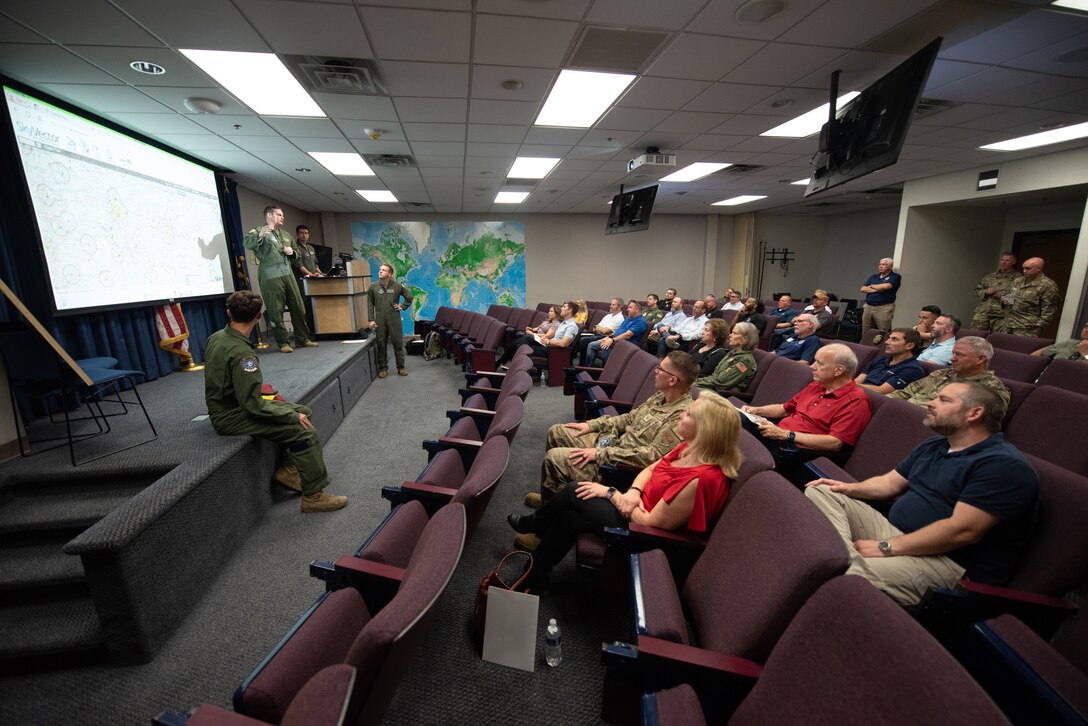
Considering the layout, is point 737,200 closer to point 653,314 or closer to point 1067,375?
point 653,314

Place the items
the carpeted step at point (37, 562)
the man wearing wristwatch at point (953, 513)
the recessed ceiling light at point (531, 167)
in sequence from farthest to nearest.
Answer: the recessed ceiling light at point (531, 167)
the carpeted step at point (37, 562)
the man wearing wristwatch at point (953, 513)

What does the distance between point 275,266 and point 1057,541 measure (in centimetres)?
604

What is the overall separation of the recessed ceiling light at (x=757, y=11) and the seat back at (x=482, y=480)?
256 cm

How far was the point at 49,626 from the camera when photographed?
5.42 feet

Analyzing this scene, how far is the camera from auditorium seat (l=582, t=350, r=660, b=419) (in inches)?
113

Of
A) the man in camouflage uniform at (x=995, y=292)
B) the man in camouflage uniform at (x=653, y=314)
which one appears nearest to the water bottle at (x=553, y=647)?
the man in camouflage uniform at (x=653, y=314)

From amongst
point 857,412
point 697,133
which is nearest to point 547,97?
point 697,133

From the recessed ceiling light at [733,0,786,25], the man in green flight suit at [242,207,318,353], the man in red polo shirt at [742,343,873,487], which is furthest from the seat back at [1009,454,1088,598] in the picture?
the man in green flight suit at [242,207,318,353]

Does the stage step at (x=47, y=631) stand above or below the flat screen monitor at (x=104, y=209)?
below

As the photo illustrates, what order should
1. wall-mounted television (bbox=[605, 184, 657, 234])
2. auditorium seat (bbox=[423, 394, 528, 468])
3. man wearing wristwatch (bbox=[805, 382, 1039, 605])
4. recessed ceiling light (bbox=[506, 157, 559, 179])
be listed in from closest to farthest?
man wearing wristwatch (bbox=[805, 382, 1039, 605])
auditorium seat (bbox=[423, 394, 528, 468])
recessed ceiling light (bbox=[506, 157, 559, 179])
wall-mounted television (bbox=[605, 184, 657, 234])

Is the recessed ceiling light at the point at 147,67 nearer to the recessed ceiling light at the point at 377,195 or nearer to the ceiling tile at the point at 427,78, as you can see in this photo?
the ceiling tile at the point at 427,78

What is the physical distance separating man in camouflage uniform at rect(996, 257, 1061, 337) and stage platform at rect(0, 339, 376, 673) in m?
7.71

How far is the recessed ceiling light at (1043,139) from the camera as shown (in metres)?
4.19

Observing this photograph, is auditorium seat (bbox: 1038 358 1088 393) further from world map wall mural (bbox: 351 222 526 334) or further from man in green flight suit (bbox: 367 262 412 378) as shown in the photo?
world map wall mural (bbox: 351 222 526 334)
